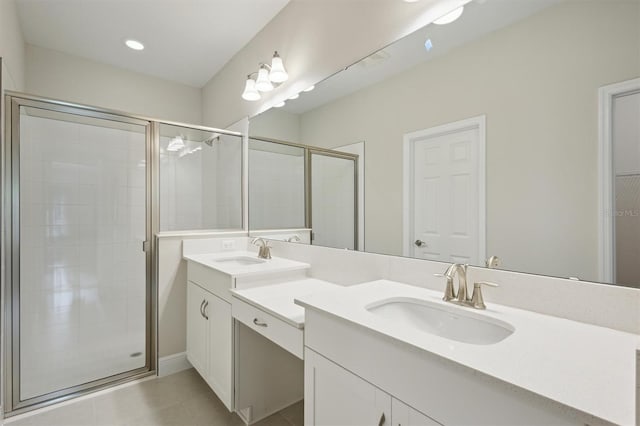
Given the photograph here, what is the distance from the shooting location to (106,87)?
2.87m

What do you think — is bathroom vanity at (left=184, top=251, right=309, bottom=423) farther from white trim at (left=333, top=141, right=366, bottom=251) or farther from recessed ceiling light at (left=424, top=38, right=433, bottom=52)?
recessed ceiling light at (left=424, top=38, right=433, bottom=52)

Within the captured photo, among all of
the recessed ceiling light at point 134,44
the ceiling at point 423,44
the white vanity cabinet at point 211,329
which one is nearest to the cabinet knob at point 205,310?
the white vanity cabinet at point 211,329

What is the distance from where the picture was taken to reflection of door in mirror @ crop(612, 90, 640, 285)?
796 mm

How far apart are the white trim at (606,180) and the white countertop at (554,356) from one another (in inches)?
7.4

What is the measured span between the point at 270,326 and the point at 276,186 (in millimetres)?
1216

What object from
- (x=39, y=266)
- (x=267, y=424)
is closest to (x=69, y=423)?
(x=39, y=266)

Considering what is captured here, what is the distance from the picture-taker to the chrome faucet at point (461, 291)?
1.00 metres

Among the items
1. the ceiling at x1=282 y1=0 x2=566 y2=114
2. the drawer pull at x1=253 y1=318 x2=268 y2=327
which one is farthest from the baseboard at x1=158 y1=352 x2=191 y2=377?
the ceiling at x1=282 y1=0 x2=566 y2=114

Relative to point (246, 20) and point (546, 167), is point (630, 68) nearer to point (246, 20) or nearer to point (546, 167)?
point (546, 167)

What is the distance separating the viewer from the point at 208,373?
6.06 feet

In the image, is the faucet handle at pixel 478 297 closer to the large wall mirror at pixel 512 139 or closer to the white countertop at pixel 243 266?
the large wall mirror at pixel 512 139

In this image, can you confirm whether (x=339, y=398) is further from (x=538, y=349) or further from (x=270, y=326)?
(x=538, y=349)

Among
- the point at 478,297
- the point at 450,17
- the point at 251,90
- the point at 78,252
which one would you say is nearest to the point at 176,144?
the point at 251,90

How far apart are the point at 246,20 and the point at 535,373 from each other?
104 inches
